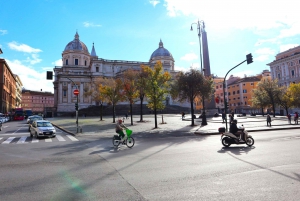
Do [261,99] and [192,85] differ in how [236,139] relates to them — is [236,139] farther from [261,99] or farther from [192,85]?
[261,99]

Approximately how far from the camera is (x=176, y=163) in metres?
7.79

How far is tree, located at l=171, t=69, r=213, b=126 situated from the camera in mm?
A: 25984

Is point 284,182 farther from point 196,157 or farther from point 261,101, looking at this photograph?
point 261,101

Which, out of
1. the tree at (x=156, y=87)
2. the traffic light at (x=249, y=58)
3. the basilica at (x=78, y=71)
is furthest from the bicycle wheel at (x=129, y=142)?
the basilica at (x=78, y=71)

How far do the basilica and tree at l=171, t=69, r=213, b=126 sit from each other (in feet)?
163

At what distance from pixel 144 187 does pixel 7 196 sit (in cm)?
297

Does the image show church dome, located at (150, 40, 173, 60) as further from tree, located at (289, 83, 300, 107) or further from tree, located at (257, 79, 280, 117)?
tree, located at (289, 83, 300, 107)

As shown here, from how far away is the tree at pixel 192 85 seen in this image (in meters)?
26.0

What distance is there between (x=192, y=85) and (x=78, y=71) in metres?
65.0

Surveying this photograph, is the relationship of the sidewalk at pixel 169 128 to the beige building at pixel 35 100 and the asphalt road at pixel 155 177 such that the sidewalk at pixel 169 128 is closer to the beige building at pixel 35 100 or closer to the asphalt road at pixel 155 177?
the asphalt road at pixel 155 177

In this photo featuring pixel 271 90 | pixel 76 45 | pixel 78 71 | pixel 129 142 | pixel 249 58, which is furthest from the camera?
pixel 76 45

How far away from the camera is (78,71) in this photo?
3246 inches

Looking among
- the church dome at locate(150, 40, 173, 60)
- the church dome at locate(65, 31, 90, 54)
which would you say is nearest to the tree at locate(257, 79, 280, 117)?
the church dome at locate(150, 40, 173, 60)

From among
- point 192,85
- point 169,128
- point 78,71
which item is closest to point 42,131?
point 169,128
